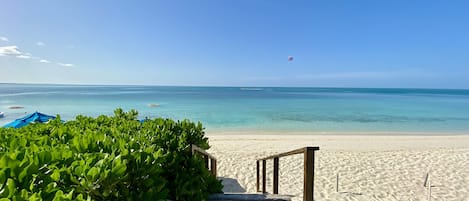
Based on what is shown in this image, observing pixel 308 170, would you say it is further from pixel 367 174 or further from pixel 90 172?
pixel 367 174

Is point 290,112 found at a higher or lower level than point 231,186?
lower

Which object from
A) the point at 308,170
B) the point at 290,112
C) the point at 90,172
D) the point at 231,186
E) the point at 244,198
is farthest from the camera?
the point at 290,112

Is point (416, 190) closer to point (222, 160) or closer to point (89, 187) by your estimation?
point (222, 160)

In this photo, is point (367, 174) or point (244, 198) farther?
point (367, 174)

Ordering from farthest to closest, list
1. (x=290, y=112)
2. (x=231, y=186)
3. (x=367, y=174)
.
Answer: (x=290, y=112) < (x=367, y=174) < (x=231, y=186)

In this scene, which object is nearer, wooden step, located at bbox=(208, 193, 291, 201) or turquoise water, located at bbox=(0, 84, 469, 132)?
wooden step, located at bbox=(208, 193, 291, 201)

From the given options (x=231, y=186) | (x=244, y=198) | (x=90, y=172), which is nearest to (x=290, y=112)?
(x=231, y=186)

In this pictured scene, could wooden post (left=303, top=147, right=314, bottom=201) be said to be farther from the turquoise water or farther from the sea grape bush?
the turquoise water

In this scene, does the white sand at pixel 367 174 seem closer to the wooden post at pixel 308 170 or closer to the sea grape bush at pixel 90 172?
the wooden post at pixel 308 170

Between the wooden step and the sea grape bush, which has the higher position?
the sea grape bush

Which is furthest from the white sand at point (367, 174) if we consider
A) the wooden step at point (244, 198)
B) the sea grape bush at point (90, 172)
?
the sea grape bush at point (90, 172)

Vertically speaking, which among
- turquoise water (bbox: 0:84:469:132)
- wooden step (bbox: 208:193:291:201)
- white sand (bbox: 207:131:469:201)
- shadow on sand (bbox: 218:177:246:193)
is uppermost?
wooden step (bbox: 208:193:291:201)

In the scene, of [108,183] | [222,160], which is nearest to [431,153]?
[222,160]

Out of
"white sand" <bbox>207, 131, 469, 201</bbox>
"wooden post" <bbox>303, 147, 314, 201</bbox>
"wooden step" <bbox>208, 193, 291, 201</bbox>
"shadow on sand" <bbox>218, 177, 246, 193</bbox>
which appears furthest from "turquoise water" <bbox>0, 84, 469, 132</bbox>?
"wooden post" <bbox>303, 147, 314, 201</bbox>
